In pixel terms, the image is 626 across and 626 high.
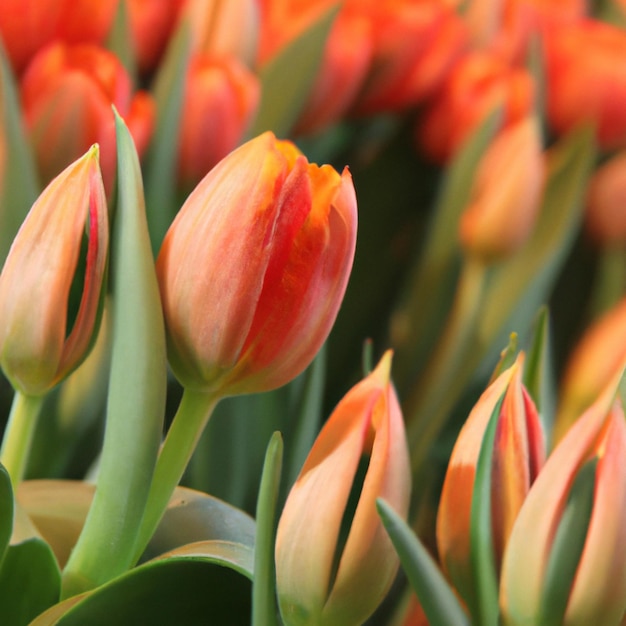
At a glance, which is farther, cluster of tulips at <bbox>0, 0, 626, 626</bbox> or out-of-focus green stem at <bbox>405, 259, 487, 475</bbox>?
out-of-focus green stem at <bbox>405, 259, 487, 475</bbox>

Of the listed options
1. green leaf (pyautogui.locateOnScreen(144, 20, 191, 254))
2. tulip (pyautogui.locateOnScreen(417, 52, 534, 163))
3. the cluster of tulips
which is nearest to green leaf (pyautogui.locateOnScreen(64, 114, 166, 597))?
the cluster of tulips

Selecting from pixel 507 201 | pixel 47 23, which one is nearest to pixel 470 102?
pixel 507 201

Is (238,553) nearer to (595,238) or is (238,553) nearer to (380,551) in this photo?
(380,551)

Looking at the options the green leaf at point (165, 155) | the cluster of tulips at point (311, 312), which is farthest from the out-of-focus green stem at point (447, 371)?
the green leaf at point (165, 155)

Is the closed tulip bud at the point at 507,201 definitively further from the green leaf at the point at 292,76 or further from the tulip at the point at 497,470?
the tulip at the point at 497,470

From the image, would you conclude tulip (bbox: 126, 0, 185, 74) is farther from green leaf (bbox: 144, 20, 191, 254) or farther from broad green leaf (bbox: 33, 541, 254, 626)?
broad green leaf (bbox: 33, 541, 254, 626)

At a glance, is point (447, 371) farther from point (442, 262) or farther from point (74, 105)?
point (74, 105)
